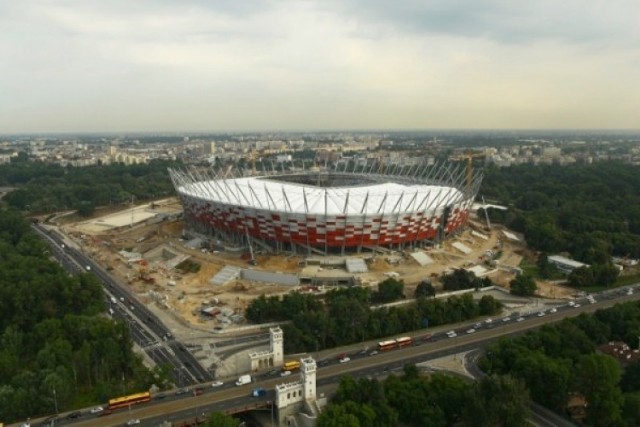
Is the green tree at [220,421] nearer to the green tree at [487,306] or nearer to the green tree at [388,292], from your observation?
the green tree at [388,292]

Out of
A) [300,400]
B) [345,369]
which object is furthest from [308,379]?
[345,369]

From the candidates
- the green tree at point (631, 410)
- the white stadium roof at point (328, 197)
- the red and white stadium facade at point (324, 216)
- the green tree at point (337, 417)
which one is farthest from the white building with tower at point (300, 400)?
the white stadium roof at point (328, 197)

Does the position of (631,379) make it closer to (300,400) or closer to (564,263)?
(300,400)

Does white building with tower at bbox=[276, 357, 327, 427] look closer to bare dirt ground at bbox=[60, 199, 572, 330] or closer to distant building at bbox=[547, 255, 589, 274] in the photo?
bare dirt ground at bbox=[60, 199, 572, 330]

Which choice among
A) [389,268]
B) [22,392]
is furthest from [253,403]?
[389,268]

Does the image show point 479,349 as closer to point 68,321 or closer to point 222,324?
point 222,324

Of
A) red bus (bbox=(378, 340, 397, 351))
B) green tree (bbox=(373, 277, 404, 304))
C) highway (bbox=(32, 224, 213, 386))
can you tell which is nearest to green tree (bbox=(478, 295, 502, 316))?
green tree (bbox=(373, 277, 404, 304))
